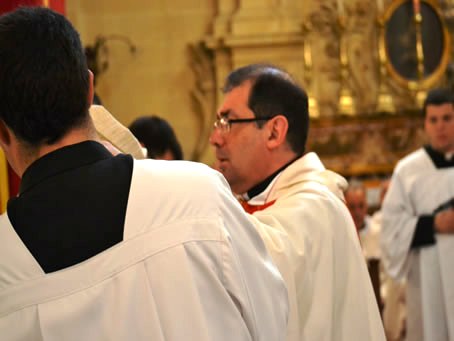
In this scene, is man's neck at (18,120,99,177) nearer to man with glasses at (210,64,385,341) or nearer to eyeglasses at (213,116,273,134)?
man with glasses at (210,64,385,341)

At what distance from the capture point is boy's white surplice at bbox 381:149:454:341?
6680mm

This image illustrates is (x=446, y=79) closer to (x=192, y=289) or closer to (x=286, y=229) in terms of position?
(x=286, y=229)

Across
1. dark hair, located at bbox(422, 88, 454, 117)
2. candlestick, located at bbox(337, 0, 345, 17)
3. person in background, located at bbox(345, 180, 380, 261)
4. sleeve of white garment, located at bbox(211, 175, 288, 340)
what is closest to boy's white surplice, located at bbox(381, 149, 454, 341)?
dark hair, located at bbox(422, 88, 454, 117)

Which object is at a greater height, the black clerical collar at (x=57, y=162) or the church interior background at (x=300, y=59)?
the black clerical collar at (x=57, y=162)

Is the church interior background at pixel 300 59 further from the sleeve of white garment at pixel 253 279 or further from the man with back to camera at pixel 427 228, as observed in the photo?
the sleeve of white garment at pixel 253 279

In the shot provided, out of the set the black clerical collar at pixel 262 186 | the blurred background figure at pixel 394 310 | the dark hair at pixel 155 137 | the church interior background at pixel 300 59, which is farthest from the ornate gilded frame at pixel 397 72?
the black clerical collar at pixel 262 186

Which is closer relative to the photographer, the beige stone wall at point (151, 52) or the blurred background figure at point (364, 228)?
the blurred background figure at point (364, 228)

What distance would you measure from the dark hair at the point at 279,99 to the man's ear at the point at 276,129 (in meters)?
0.02

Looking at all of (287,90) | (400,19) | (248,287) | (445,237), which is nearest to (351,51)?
(400,19)

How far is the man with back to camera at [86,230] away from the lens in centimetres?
183

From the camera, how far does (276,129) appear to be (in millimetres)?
3371

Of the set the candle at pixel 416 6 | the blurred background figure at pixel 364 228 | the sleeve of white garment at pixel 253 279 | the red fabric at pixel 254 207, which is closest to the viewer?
the sleeve of white garment at pixel 253 279

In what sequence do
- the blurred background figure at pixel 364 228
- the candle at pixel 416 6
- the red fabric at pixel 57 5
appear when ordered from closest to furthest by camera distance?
the red fabric at pixel 57 5
the blurred background figure at pixel 364 228
the candle at pixel 416 6

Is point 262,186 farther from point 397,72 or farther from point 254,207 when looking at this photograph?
point 397,72
